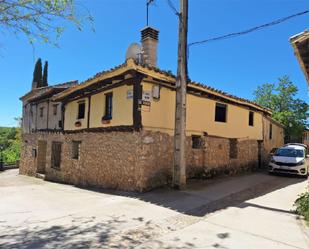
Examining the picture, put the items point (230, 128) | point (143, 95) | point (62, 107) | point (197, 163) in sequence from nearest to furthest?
1. point (143, 95)
2. point (197, 163)
3. point (230, 128)
4. point (62, 107)

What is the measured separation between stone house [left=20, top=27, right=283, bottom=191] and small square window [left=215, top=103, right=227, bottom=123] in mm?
14

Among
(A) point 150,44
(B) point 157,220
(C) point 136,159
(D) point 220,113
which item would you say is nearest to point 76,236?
(B) point 157,220

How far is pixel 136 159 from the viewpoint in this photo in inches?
386

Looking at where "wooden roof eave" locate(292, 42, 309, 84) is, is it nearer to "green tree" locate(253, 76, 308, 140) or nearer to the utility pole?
the utility pole

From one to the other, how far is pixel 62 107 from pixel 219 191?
9.64 meters

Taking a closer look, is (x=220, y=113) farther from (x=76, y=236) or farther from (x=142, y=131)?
(x=76, y=236)

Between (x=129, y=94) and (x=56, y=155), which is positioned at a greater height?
(x=129, y=94)

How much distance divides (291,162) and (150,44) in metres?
8.36

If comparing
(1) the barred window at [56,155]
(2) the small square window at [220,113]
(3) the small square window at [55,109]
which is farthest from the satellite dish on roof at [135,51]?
(1) the barred window at [56,155]

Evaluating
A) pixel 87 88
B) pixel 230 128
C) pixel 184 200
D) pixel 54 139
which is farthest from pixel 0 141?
pixel 184 200

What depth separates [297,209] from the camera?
7.05m

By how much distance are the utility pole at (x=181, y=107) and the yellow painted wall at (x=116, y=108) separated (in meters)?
1.66

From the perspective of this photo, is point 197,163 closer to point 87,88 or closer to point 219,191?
point 219,191

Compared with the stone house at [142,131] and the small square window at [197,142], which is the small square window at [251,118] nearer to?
the stone house at [142,131]
